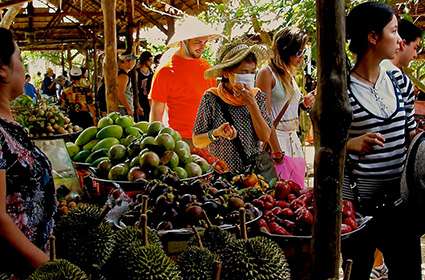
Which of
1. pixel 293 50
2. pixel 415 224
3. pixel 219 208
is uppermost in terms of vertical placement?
pixel 293 50

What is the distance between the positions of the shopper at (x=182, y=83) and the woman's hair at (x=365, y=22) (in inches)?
60.6

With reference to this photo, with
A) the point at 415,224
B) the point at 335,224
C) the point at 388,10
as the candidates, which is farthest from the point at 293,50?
the point at 335,224

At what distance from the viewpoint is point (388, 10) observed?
2.74 m

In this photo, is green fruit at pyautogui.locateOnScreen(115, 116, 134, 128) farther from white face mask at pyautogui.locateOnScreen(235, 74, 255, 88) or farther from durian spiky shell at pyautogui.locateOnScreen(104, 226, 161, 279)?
durian spiky shell at pyautogui.locateOnScreen(104, 226, 161, 279)

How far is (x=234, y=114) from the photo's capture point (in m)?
3.64

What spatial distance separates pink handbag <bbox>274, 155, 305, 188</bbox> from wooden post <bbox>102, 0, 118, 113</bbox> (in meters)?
2.11

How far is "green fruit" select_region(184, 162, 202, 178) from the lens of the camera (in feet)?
9.19

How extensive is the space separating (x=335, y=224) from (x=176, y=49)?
3349 mm

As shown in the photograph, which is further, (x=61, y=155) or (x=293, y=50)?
(x=293, y=50)

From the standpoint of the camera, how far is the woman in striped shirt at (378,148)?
8.98ft

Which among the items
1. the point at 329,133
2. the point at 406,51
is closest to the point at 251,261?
the point at 329,133

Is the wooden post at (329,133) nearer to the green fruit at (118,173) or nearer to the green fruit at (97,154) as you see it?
the green fruit at (118,173)

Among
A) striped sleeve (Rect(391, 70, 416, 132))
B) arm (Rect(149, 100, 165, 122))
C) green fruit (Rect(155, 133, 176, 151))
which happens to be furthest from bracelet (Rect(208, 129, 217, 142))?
striped sleeve (Rect(391, 70, 416, 132))

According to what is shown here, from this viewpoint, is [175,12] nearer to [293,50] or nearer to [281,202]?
[293,50]
